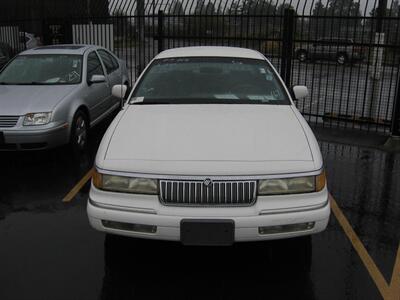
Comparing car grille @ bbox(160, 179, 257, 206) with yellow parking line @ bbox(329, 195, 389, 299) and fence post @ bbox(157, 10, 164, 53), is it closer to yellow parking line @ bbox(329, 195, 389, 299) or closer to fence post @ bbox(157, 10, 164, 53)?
yellow parking line @ bbox(329, 195, 389, 299)

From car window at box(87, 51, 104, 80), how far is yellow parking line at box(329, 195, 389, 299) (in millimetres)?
4440

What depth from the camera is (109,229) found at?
3387 millimetres

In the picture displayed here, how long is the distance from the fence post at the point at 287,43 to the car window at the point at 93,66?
341cm

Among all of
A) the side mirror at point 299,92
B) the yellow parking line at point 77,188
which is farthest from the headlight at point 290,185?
the yellow parking line at point 77,188

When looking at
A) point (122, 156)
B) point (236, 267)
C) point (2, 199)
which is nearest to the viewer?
point (122, 156)

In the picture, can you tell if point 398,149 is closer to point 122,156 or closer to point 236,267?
point 236,267

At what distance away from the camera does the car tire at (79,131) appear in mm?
6641

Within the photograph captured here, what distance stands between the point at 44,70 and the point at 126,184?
15.6 ft

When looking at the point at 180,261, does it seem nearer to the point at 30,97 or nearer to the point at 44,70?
the point at 30,97

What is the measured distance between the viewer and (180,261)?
12.5 feet

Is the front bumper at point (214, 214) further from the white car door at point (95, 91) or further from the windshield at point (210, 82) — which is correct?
the white car door at point (95, 91)

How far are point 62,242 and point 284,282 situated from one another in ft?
6.36

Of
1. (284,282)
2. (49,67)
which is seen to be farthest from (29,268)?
(49,67)

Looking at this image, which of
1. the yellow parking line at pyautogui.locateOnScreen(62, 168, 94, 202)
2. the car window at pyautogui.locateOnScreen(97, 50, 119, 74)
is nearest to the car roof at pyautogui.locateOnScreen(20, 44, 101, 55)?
the car window at pyautogui.locateOnScreen(97, 50, 119, 74)
